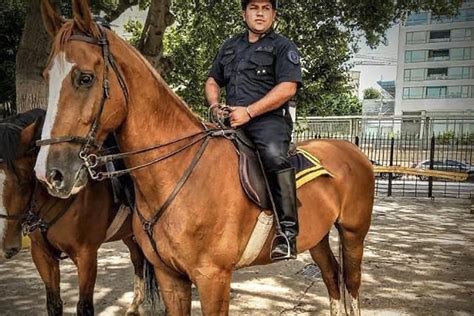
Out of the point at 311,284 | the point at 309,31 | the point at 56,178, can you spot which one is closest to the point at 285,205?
the point at 56,178

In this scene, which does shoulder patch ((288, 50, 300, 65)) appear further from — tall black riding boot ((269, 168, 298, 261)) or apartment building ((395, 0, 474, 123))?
apartment building ((395, 0, 474, 123))

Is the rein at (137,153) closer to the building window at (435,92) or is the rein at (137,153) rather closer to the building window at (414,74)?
the building window at (435,92)

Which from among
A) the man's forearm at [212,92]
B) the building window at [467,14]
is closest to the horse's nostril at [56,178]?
the man's forearm at [212,92]

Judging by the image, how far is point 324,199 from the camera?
351cm

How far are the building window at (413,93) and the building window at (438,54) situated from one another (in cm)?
445

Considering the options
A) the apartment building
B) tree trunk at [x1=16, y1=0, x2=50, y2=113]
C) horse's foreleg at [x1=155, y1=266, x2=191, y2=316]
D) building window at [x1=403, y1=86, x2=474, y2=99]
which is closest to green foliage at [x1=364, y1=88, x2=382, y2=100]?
the apartment building

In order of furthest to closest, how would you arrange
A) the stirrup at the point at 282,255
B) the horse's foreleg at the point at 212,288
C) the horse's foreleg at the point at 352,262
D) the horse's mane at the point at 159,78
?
the horse's foreleg at the point at 352,262 → the stirrup at the point at 282,255 → the horse's foreleg at the point at 212,288 → the horse's mane at the point at 159,78

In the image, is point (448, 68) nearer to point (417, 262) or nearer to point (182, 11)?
point (182, 11)

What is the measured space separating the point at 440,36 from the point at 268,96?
5519cm

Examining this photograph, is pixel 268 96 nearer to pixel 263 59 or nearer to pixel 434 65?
pixel 263 59

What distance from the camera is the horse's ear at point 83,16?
217 cm

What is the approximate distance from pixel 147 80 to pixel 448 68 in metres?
54.1

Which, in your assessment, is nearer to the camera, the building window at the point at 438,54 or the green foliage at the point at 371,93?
the building window at the point at 438,54

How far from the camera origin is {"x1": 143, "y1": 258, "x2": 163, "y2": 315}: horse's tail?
416 cm
